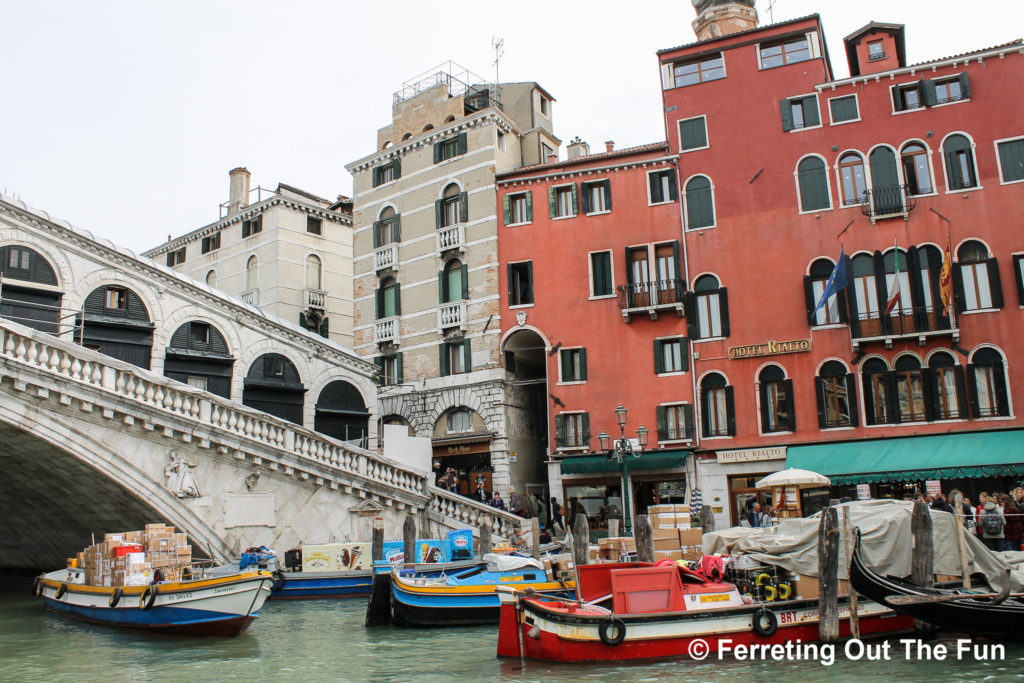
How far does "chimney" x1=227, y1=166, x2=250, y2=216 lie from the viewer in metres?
36.6

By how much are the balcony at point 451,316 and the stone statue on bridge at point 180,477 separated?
1160cm

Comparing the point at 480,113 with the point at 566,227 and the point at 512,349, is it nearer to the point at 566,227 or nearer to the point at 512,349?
the point at 566,227

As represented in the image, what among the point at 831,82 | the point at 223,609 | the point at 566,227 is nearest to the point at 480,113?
the point at 566,227

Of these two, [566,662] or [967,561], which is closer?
[566,662]

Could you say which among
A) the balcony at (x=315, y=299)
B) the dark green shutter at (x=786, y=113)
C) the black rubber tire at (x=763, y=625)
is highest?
the dark green shutter at (x=786, y=113)

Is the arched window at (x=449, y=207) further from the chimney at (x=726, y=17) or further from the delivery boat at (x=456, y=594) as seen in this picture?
the delivery boat at (x=456, y=594)

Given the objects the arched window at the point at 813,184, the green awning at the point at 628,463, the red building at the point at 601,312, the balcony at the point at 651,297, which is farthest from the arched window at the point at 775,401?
the arched window at the point at 813,184

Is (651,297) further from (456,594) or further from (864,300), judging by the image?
(456,594)

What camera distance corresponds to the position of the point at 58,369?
15.6m

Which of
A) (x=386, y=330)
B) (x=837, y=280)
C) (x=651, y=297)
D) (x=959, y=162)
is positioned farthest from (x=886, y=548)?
(x=386, y=330)

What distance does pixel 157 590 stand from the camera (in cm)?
1302

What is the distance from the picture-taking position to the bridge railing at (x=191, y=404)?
15367 mm

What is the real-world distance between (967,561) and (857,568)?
5.92 ft

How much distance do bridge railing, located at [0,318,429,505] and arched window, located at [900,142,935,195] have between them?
50.9ft
